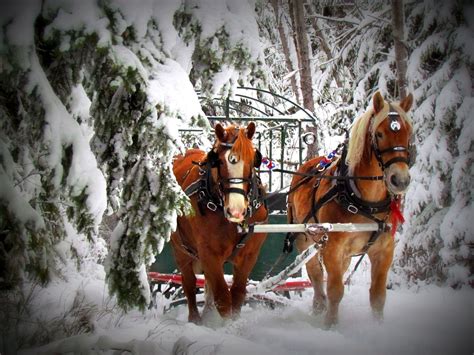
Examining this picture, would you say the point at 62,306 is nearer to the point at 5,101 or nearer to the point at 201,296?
the point at 5,101

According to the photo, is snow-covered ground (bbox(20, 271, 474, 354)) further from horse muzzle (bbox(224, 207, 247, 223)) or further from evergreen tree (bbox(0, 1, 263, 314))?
horse muzzle (bbox(224, 207, 247, 223))

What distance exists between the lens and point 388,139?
4414 mm

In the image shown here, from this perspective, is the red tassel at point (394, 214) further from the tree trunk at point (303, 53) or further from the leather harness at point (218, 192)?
the tree trunk at point (303, 53)

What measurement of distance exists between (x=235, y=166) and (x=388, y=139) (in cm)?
142

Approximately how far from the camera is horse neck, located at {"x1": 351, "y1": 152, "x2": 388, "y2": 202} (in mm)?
4793

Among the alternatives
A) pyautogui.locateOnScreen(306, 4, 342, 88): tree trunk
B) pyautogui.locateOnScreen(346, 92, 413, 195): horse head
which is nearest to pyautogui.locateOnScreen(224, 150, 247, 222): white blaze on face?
pyautogui.locateOnScreen(346, 92, 413, 195): horse head

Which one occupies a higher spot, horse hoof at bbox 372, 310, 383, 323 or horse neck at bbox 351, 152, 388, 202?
horse neck at bbox 351, 152, 388, 202

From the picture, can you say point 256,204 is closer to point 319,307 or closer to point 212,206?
point 212,206

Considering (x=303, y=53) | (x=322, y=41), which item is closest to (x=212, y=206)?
(x=303, y=53)

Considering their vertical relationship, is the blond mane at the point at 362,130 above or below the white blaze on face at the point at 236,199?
above

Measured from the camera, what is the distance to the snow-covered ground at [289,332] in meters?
3.58

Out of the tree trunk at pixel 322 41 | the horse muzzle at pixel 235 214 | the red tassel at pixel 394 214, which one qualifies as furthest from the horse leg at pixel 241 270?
the tree trunk at pixel 322 41

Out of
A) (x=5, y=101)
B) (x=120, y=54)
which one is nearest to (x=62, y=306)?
(x=5, y=101)

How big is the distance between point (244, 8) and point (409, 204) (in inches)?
205
